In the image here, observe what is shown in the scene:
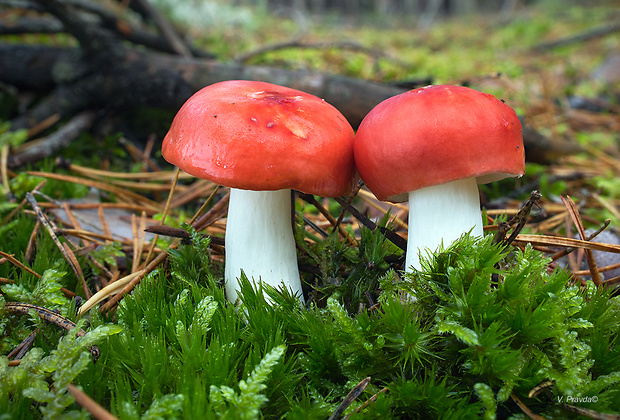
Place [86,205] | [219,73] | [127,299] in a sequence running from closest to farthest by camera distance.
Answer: [127,299], [86,205], [219,73]

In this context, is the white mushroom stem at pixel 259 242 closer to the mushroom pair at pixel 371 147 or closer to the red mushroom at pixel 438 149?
the mushroom pair at pixel 371 147

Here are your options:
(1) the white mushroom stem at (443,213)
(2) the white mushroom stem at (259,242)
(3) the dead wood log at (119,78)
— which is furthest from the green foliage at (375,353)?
(3) the dead wood log at (119,78)

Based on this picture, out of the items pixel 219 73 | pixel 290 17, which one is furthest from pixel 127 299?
pixel 290 17

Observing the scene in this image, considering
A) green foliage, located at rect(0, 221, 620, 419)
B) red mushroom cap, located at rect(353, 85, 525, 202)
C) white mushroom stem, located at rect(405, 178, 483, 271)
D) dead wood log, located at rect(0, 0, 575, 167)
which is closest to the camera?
green foliage, located at rect(0, 221, 620, 419)

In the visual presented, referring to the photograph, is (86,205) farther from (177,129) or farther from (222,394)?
(222,394)

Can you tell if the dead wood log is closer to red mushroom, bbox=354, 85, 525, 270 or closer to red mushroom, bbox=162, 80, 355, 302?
red mushroom, bbox=162, 80, 355, 302

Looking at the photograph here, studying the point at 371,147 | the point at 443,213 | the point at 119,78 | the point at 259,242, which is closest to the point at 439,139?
Answer: the point at 371,147

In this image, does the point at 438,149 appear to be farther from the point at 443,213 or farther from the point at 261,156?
the point at 261,156

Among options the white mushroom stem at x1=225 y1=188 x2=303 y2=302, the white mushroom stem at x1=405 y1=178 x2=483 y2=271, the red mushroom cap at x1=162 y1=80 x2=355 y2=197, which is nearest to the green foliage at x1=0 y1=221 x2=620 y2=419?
the white mushroom stem at x1=405 y1=178 x2=483 y2=271
